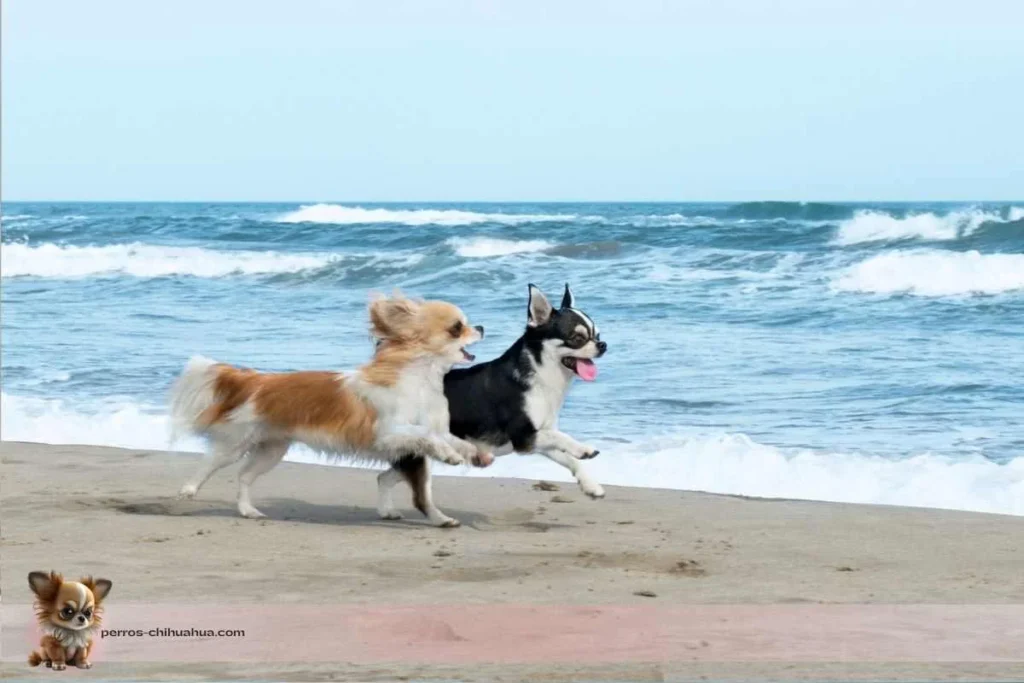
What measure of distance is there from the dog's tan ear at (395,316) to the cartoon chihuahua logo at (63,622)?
2620 millimetres

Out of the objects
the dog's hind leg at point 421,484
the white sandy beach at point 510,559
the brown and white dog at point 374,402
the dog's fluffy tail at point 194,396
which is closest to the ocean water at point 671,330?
the white sandy beach at point 510,559

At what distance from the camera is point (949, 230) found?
2723cm

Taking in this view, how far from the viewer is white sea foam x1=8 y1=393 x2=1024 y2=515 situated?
26.9 ft

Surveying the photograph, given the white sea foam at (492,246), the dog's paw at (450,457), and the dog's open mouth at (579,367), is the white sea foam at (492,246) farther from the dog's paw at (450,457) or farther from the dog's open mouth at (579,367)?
the dog's paw at (450,457)

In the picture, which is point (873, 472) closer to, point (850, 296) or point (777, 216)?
point (850, 296)

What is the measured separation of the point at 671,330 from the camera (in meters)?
15.8

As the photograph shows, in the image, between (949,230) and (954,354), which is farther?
(949,230)

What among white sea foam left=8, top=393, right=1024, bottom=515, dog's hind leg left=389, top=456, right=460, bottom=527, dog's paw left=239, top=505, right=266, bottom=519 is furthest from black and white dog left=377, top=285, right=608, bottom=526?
white sea foam left=8, top=393, right=1024, bottom=515

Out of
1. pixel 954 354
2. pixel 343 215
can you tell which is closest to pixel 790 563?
pixel 954 354

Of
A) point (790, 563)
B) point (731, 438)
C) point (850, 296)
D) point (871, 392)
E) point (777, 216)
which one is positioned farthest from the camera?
point (777, 216)

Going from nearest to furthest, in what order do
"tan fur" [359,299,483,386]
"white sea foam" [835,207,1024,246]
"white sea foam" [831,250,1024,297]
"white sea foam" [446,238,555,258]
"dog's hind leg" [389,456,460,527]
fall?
"tan fur" [359,299,483,386] → "dog's hind leg" [389,456,460,527] → "white sea foam" [831,250,1024,297] → "white sea foam" [446,238,555,258] → "white sea foam" [835,207,1024,246]

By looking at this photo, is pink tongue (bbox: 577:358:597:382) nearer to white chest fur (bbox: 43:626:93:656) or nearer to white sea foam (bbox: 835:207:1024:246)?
white chest fur (bbox: 43:626:93:656)

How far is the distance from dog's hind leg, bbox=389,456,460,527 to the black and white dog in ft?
0.35

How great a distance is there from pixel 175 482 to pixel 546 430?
6.99 feet
